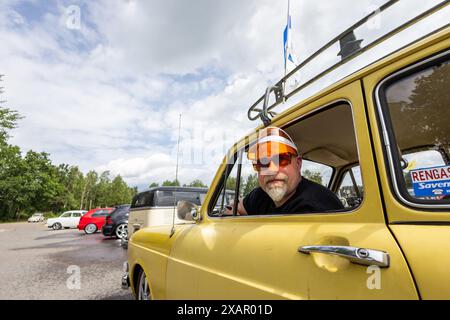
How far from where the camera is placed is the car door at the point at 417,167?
86cm

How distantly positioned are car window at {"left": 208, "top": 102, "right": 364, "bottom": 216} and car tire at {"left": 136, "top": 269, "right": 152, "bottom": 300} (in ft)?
3.95

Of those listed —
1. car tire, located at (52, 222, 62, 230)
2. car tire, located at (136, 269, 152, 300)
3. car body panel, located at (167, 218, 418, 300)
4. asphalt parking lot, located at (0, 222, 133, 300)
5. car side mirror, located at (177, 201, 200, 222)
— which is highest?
car side mirror, located at (177, 201, 200, 222)

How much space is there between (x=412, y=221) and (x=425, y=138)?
0.75 m

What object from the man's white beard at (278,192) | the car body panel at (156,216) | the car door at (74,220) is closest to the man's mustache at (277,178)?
the man's white beard at (278,192)

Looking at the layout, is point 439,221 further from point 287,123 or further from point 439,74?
point 287,123

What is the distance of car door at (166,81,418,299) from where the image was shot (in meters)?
0.99

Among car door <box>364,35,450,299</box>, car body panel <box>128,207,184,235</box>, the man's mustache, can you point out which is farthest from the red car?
car door <box>364,35,450,299</box>

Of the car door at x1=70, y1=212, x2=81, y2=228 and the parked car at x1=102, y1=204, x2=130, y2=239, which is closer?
the parked car at x1=102, y1=204, x2=130, y2=239

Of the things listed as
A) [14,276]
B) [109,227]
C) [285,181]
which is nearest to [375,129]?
[285,181]

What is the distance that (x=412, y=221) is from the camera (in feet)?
3.22

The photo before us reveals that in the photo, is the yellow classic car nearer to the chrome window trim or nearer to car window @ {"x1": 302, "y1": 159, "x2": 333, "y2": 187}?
the chrome window trim

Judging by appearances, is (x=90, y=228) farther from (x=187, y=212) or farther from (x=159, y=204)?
(x=187, y=212)

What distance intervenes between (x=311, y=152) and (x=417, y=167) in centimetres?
116

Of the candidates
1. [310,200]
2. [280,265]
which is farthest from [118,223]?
[280,265]
